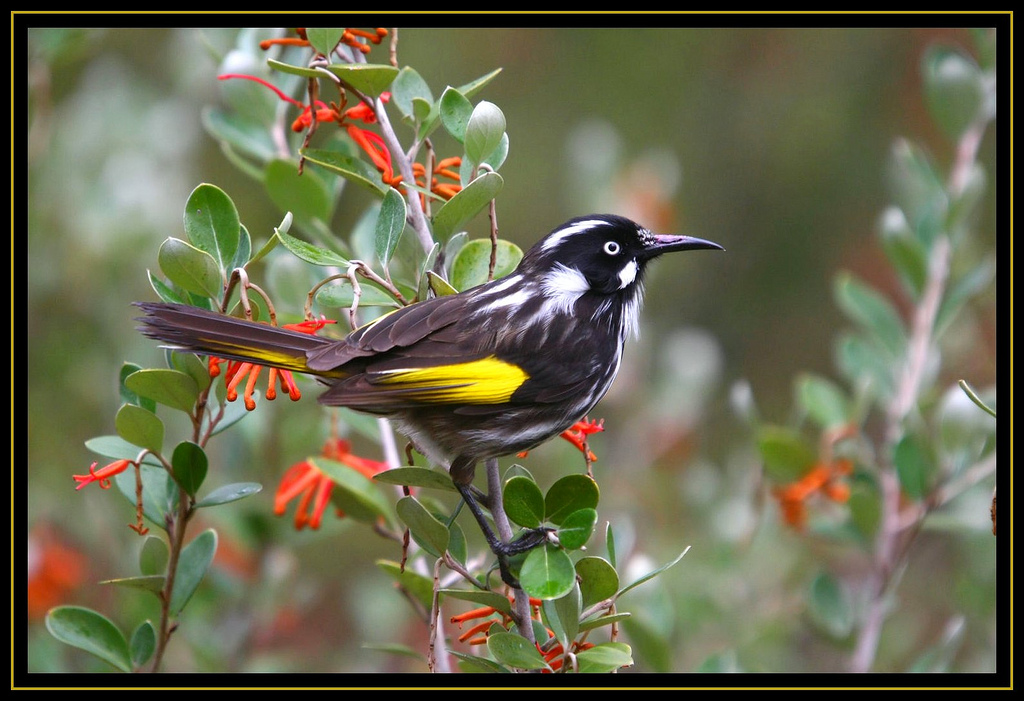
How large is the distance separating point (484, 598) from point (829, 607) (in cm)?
166

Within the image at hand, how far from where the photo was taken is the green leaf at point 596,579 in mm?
2508

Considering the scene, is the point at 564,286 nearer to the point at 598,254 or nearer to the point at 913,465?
the point at 598,254

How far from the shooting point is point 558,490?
2.58 meters

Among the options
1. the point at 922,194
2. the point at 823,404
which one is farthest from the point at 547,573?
the point at 922,194

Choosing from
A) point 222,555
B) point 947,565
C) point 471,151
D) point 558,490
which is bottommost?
point 947,565

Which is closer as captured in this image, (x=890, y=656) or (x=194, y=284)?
(x=194, y=284)

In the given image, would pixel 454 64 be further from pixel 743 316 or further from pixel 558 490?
pixel 558 490

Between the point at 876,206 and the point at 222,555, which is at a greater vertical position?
the point at 876,206

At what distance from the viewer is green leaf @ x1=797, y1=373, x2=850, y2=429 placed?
159 inches

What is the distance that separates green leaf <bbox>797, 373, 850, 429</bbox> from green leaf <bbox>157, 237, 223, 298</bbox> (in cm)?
240

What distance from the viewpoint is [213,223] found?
2.70 meters
